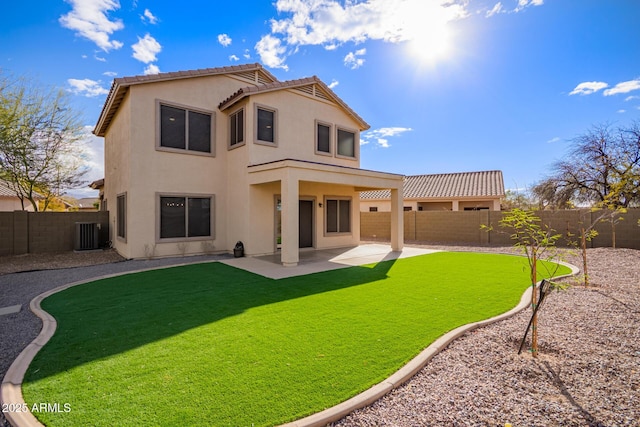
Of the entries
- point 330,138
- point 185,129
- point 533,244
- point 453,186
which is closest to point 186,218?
point 185,129

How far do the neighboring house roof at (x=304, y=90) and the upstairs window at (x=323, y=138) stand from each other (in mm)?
1339

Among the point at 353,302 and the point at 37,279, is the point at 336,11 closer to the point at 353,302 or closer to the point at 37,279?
the point at 353,302

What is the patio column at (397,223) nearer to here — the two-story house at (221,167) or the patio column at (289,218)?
the two-story house at (221,167)

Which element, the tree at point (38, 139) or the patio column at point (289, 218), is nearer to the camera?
the patio column at point (289, 218)

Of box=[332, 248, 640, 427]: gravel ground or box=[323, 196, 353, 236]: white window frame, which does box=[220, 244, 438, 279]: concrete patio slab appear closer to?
box=[323, 196, 353, 236]: white window frame

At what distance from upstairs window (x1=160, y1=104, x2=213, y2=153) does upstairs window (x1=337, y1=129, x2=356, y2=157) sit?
6102 millimetres

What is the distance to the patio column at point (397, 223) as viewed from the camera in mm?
13539

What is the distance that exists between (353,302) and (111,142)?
46.8 ft

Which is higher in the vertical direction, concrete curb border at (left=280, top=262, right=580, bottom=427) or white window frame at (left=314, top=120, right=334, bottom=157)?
white window frame at (left=314, top=120, right=334, bottom=157)

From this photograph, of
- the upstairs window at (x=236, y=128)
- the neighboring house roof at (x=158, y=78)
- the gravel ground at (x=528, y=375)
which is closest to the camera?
the gravel ground at (x=528, y=375)

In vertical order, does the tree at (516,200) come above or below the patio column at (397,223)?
above

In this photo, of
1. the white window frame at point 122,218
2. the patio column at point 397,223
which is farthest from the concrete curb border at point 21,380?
the patio column at point 397,223

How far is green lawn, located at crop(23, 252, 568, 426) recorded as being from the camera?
2846 mm

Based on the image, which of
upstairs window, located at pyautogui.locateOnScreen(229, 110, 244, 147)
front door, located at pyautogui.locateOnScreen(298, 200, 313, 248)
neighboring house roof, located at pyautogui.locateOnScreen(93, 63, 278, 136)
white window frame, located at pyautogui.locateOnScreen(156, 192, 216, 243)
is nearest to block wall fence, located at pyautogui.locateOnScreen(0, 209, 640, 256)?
neighboring house roof, located at pyautogui.locateOnScreen(93, 63, 278, 136)
